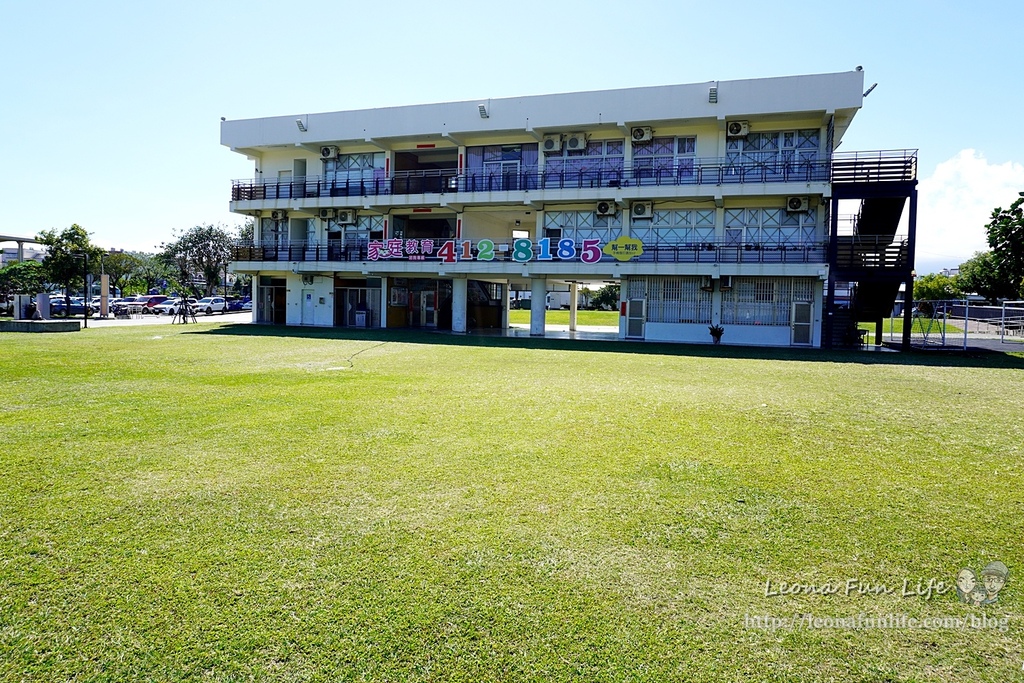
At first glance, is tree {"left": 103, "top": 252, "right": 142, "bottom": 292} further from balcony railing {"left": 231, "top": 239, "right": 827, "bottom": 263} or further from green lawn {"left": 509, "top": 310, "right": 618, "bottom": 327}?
green lawn {"left": 509, "top": 310, "right": 618, "bottom": 327}

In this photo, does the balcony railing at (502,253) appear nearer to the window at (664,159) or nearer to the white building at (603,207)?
the white building at (603,207)

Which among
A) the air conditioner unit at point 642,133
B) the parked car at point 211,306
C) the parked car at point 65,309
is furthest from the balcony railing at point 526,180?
the parked car at point 211,306

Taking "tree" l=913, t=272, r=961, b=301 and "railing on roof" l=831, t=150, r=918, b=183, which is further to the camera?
"tree" l=913, t=272, r=961, b=301

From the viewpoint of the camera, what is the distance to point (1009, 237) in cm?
1989

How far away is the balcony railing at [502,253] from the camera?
25.9 m

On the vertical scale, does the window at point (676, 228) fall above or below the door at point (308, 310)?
above

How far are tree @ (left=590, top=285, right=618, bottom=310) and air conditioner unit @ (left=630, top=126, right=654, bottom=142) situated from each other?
40040mm

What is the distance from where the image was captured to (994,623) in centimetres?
330

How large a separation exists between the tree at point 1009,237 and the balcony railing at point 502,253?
5.53 m

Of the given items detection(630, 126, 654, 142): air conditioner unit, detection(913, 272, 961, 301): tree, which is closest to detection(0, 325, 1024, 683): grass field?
detection(630, 126, 654, 142): air conditioner unit

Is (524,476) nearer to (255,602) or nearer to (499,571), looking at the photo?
(499,571)

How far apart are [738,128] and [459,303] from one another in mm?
14042

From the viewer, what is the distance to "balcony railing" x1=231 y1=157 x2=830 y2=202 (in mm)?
26172

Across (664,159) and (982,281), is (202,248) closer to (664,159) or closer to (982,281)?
(664,159)
